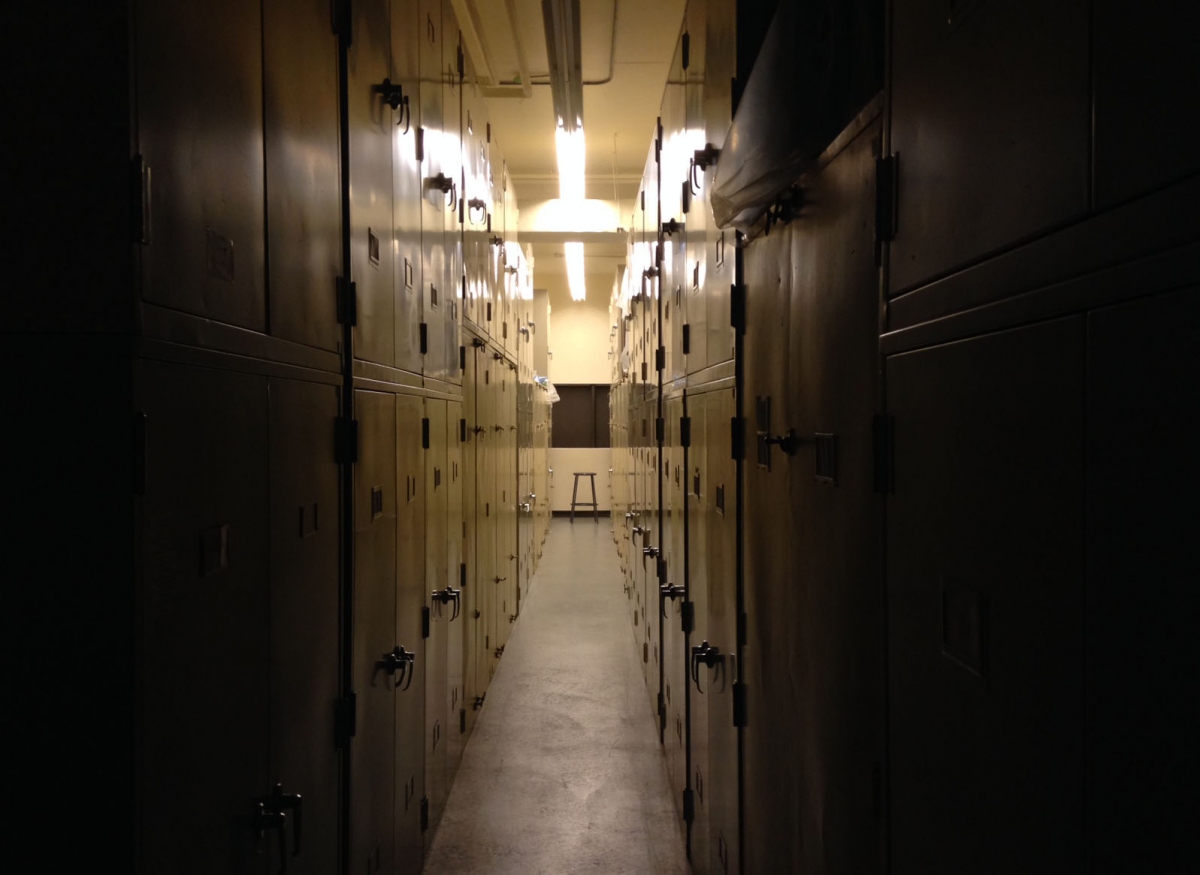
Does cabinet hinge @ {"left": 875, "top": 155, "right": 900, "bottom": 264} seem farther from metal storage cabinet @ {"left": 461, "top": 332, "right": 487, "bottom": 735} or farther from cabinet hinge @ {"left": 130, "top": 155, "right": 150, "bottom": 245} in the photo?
metal storage cabinet @ {"left": 461, "top": 332, "right": 487, "bottom": 735}

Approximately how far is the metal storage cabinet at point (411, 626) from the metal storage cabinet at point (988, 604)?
63.4 inches

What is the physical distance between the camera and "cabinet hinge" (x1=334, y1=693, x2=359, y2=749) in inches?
71.7

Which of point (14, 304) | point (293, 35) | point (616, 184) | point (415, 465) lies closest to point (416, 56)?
point (293, 35)

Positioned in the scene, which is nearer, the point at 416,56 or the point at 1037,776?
the point at 1037,776

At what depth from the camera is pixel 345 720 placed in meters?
1.84

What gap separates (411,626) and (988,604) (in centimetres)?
199

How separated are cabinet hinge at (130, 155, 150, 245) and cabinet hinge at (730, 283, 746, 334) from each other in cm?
139

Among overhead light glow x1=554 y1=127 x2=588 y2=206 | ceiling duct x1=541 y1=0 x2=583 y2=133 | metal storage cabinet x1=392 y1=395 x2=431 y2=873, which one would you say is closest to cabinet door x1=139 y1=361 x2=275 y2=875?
metal storage cabinet x1=392 y1=395 x2=431 y2=873

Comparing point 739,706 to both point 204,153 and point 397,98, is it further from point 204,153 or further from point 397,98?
point 397,98

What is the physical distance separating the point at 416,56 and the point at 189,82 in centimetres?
167

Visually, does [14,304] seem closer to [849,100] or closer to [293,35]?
[293,35]

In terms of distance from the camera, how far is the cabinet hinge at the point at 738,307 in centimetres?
200

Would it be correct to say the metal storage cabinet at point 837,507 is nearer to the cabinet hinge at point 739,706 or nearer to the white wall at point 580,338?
the cabinet hinge at point 739,706

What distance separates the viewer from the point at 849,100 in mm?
1287
